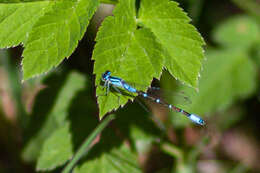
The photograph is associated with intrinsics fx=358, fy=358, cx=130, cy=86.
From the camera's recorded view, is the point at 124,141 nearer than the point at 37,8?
No

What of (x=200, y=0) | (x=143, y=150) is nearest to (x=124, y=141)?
(x=143, y=150)

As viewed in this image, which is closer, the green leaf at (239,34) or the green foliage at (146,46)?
the green foliage at (146,46)

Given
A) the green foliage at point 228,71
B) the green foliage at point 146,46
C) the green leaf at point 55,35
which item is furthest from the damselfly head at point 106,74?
Result: the green foliage at point 228,71

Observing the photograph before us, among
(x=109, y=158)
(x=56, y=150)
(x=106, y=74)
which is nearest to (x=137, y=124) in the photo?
(x=109, y=158)

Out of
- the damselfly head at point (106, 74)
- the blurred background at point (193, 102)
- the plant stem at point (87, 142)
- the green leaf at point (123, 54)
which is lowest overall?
the blurred background at point (193, 102)

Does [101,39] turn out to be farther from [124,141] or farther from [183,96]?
[183,96]

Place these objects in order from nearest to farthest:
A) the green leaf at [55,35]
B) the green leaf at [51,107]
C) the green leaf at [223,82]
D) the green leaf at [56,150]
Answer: the green leaf at [55,35] → the green leaf at [56,150] → the green leaf at [51,107] → the green leaf at [223,82]

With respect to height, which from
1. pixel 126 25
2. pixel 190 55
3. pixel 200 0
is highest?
pixel 126 25

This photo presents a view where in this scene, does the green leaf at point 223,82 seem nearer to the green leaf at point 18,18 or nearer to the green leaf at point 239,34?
the green leaf at point 239,34
